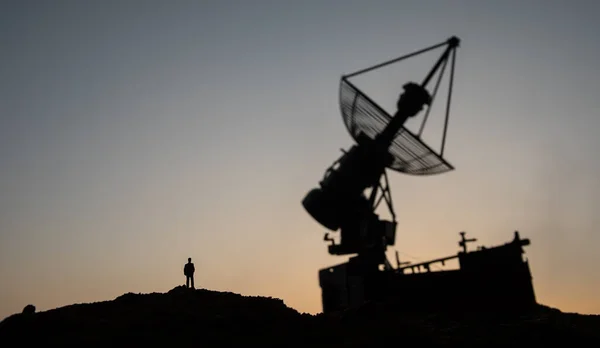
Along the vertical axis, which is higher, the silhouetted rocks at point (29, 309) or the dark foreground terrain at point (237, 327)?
the silhouetted rocks at point (29, 309)

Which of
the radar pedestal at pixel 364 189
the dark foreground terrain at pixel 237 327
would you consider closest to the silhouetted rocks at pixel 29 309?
the dark foreground terrain at pixel 237 327

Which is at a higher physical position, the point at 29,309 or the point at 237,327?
the point at 29,309

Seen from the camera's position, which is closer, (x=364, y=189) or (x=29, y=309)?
(x=29, y=309)

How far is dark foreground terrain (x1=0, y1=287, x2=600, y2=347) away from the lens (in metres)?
13.2

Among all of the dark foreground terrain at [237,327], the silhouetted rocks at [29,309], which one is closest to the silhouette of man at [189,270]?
the dark foreground terrain at [237,327]

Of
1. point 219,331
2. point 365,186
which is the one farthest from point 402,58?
point 219,331

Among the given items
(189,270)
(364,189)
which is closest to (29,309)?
(189,270)

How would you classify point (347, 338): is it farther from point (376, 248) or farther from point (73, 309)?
point (376, 248)

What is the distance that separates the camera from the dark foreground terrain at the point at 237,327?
1318cm

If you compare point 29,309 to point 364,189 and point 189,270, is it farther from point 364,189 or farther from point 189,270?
point 364,189

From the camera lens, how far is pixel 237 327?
49.0 feet

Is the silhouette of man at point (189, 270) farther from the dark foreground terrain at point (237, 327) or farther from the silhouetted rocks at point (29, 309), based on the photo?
the silhouetted rocks at point (29, 309)

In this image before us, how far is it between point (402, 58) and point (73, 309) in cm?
2109

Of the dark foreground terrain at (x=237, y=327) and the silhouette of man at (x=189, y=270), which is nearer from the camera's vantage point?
the dark foreground terrain at (x=237, y=327)
